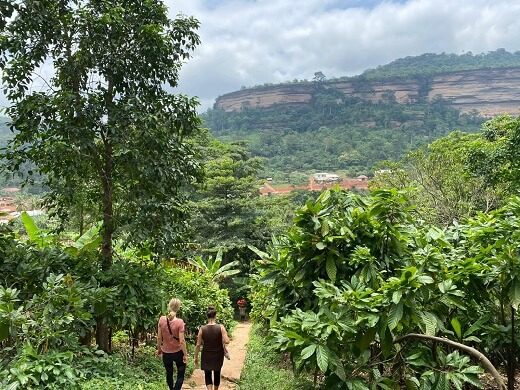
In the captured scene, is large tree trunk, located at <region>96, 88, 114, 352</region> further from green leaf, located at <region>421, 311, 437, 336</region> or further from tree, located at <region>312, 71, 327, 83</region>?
tree, located at <region>312, 71, 327, 83</region>

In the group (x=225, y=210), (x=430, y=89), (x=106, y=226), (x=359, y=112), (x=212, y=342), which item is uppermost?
(x=430, y=89)

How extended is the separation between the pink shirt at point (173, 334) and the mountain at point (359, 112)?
6465 cm

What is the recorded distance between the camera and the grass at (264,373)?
652 cm

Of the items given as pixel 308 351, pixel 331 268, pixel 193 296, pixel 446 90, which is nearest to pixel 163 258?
pixel 193 296

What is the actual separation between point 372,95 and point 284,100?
21.7 metres

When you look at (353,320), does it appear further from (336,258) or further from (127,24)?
(127,24)

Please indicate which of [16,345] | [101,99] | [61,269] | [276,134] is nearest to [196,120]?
[101,99]

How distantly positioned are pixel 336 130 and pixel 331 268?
306ft

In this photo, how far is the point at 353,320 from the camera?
2.77m

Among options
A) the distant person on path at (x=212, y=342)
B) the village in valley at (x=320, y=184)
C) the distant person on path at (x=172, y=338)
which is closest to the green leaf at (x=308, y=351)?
the distant person on path at (x=212, y=342)

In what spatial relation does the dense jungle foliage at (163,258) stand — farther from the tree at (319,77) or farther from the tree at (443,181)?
the tree at (319,77)

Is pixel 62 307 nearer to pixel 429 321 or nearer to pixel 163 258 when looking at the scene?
pixel 163 258

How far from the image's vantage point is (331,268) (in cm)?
334

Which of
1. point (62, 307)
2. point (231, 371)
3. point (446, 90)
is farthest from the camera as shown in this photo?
point (446, 90)
